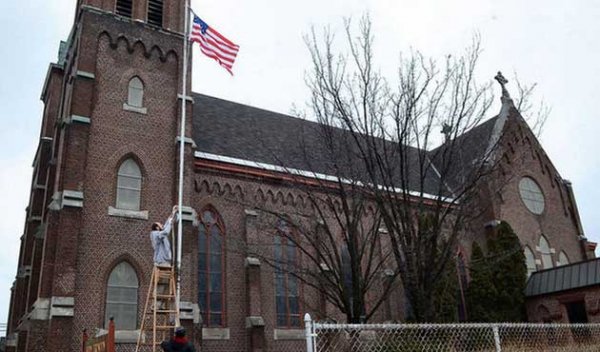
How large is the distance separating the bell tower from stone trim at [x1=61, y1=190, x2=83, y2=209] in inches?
1.1

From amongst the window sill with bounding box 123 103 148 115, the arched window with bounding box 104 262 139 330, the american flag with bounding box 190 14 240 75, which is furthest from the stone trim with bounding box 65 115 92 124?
the arched window with bounding box 104 262 139 330

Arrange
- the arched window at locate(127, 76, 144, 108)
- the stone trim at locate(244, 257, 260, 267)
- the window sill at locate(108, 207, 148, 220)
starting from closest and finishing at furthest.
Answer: the window sill at locate(108, 207, 148, 220)
the arched window at locate(127, 76, 144, 108)
the stone trim at locate(244, 257, 260, 267)

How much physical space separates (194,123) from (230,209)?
4.86 m

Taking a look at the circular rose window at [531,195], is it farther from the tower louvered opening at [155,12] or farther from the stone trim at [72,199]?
the stone trim at [72,199]

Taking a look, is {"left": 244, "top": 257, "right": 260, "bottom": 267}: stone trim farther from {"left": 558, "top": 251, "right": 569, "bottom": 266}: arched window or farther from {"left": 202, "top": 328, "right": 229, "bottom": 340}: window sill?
{"left": 558, "top": 251, "right": 569, "bottom": 266}: arched window

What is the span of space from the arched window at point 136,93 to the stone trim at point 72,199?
4.07 m

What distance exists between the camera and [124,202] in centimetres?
1847

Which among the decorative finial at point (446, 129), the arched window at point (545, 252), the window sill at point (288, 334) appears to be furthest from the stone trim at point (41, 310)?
the arched window at point (545, 252)

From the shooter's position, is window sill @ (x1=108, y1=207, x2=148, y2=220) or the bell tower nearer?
the bell tower

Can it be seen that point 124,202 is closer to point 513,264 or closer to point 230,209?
point 230,209

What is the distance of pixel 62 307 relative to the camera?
15859mm

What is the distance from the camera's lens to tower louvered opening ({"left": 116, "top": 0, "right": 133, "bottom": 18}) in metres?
21.3

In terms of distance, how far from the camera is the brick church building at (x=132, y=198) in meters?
16.8

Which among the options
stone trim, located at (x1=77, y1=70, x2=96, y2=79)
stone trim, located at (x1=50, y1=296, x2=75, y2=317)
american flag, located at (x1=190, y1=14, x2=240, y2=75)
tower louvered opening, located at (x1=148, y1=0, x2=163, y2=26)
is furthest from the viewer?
tower louvered opening, located at (x1=148, y1=0, x2=163, y2=26)
